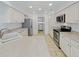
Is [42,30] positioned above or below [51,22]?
below

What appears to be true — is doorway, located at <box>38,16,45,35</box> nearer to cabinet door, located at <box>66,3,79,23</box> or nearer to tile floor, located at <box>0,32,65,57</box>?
Result: cabinet door, located at <box>66,3,79,23</box>

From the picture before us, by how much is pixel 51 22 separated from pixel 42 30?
1894 millimetres

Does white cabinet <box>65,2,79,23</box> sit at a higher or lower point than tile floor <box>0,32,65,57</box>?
higher

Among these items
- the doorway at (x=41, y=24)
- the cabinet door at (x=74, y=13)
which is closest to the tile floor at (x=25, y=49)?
the cabinet door at (x=74, y=13)

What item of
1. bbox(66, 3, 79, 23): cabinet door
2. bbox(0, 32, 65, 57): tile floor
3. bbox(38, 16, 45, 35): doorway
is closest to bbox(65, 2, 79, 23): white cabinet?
bbox(66, 3, 79, 23): cabinet door

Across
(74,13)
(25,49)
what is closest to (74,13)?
(74,13)

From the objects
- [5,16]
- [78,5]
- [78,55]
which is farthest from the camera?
[5,16]

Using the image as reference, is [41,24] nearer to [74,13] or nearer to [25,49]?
[74,13]

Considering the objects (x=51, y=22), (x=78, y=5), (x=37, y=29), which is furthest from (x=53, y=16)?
(x=78, y=5)

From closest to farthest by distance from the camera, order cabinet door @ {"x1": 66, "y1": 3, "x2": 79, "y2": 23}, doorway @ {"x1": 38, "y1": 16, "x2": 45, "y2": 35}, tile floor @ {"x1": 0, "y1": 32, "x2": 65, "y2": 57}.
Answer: tile floor @ {"x1": 0, "y1": 32, "x2": 65, "y2": 57}
cabinet door @ {"x1": 66, "y1": 3, "x2": 79, "y2": 23}
doorway @ {"x1": 38, "y1": 16, "x2": 45, "y2": 35}

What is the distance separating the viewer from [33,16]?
11.7 meters

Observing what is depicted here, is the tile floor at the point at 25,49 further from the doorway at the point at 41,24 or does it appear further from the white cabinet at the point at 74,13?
the doorway at the point at 41,24

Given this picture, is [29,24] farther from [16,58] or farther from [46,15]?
[16,58]

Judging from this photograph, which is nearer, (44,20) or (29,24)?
(29,24)
